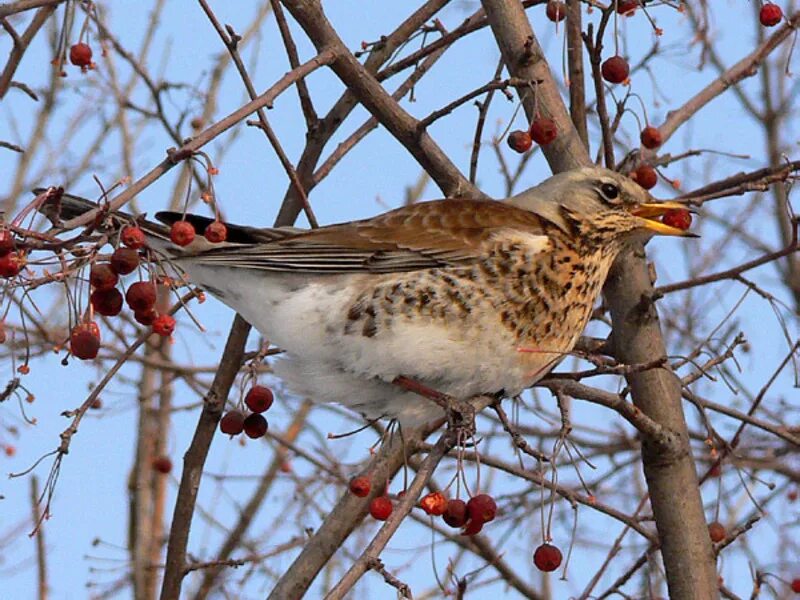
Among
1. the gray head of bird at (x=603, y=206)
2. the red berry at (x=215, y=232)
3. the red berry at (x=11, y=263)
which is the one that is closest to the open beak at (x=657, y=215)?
the gray head of bird at (x=603, y=206)

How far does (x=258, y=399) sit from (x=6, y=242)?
1439 millimetres

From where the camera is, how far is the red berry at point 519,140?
3994mm

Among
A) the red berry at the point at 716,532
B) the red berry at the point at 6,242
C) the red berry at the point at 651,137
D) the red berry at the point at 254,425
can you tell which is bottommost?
the red berry at the point at 6,242

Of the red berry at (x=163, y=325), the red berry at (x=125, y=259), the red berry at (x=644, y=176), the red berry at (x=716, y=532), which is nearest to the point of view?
the red berry at (x=125, y=259)

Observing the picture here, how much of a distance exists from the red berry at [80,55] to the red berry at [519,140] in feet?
5.18

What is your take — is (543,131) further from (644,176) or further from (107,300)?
(107,300)

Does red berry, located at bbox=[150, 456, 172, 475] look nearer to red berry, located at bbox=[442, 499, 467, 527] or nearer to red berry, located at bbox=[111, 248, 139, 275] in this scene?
red berry, located at bbox=[442, 499, 467, 527]

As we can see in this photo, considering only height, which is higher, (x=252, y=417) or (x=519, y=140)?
(x=519, y=140)

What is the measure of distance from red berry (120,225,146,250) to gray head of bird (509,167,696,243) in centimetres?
194

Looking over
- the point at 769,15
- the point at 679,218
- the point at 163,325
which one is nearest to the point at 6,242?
the point at 163,325

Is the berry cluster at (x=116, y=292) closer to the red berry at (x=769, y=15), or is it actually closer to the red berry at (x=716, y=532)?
the red berry at (x=716, y=532)

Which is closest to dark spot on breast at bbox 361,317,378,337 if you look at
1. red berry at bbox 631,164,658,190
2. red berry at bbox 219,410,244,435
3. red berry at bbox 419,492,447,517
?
red berry at bbox 219,410,244,435

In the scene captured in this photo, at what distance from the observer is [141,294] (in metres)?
→ 3.05

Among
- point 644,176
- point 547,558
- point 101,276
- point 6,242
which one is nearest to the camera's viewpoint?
point 6,242
